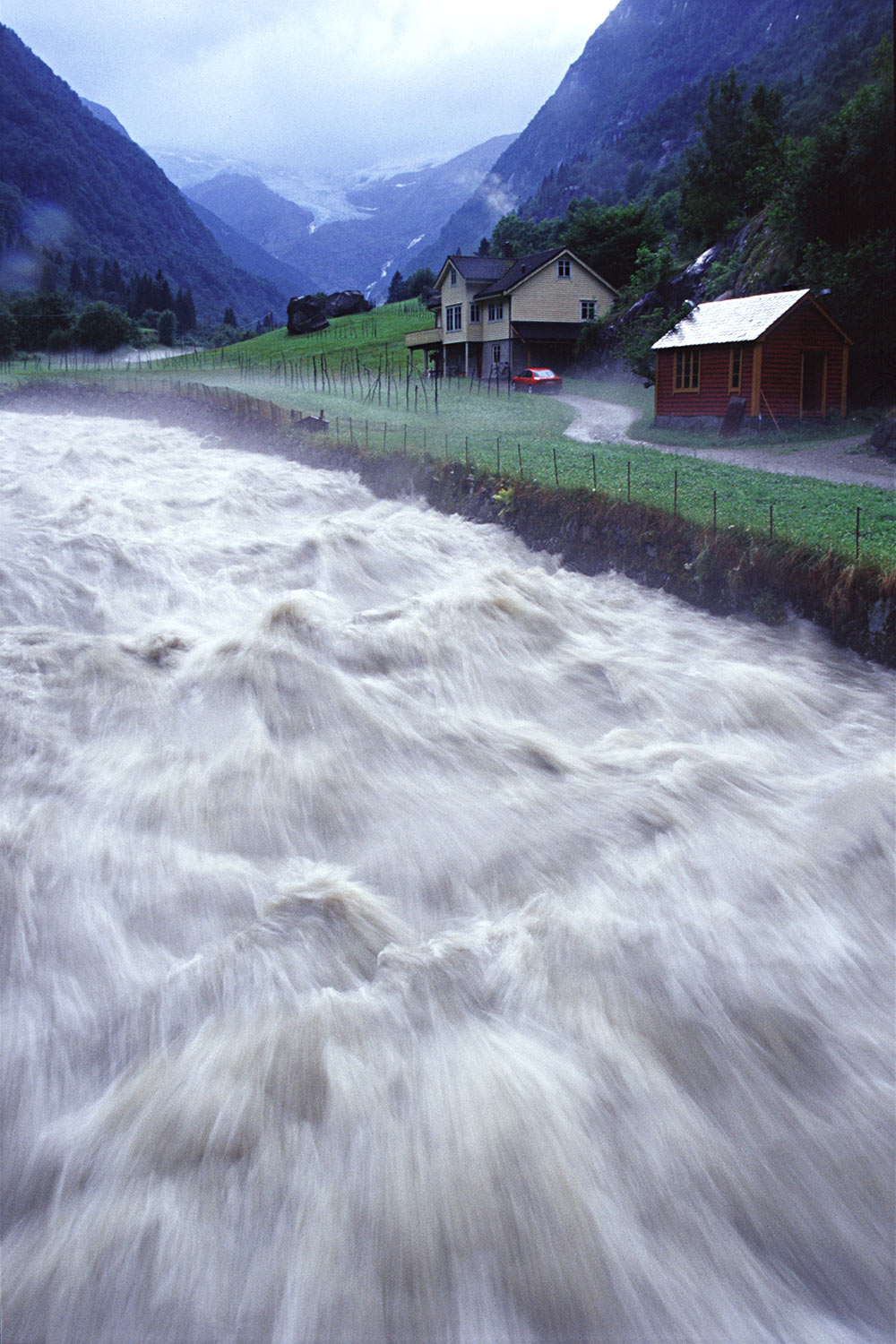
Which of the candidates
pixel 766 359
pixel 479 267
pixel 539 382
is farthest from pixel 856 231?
pixel 479 267

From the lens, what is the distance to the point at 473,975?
5273 millimetres

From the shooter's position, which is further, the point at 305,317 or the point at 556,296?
the point at 305,317

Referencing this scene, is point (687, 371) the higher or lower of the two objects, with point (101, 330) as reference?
lower

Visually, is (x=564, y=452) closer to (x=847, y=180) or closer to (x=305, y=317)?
(x=847, y=180)

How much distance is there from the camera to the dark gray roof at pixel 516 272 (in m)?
48.0

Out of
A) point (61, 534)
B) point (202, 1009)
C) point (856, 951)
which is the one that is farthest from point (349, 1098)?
point (61, 534)

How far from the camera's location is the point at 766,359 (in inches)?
1008

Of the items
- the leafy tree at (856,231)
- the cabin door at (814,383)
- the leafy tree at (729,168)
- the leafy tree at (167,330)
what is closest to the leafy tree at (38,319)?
the leafy tree at (167,330)

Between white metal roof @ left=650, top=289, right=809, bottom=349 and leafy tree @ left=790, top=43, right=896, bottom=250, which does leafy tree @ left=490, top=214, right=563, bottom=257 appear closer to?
leafy tree @ left=790, top=43, right=896, bottom=250

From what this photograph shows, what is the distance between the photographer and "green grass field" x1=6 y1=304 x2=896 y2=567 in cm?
1245

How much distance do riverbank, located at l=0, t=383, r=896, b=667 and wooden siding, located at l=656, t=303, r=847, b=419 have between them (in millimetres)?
12275

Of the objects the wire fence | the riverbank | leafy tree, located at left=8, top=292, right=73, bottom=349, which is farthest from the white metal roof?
leafy tree, located at left=8, top=292, right=73, bottom=349

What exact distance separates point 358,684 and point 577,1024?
5.36 meters

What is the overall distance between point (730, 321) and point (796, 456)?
7.88 metres
